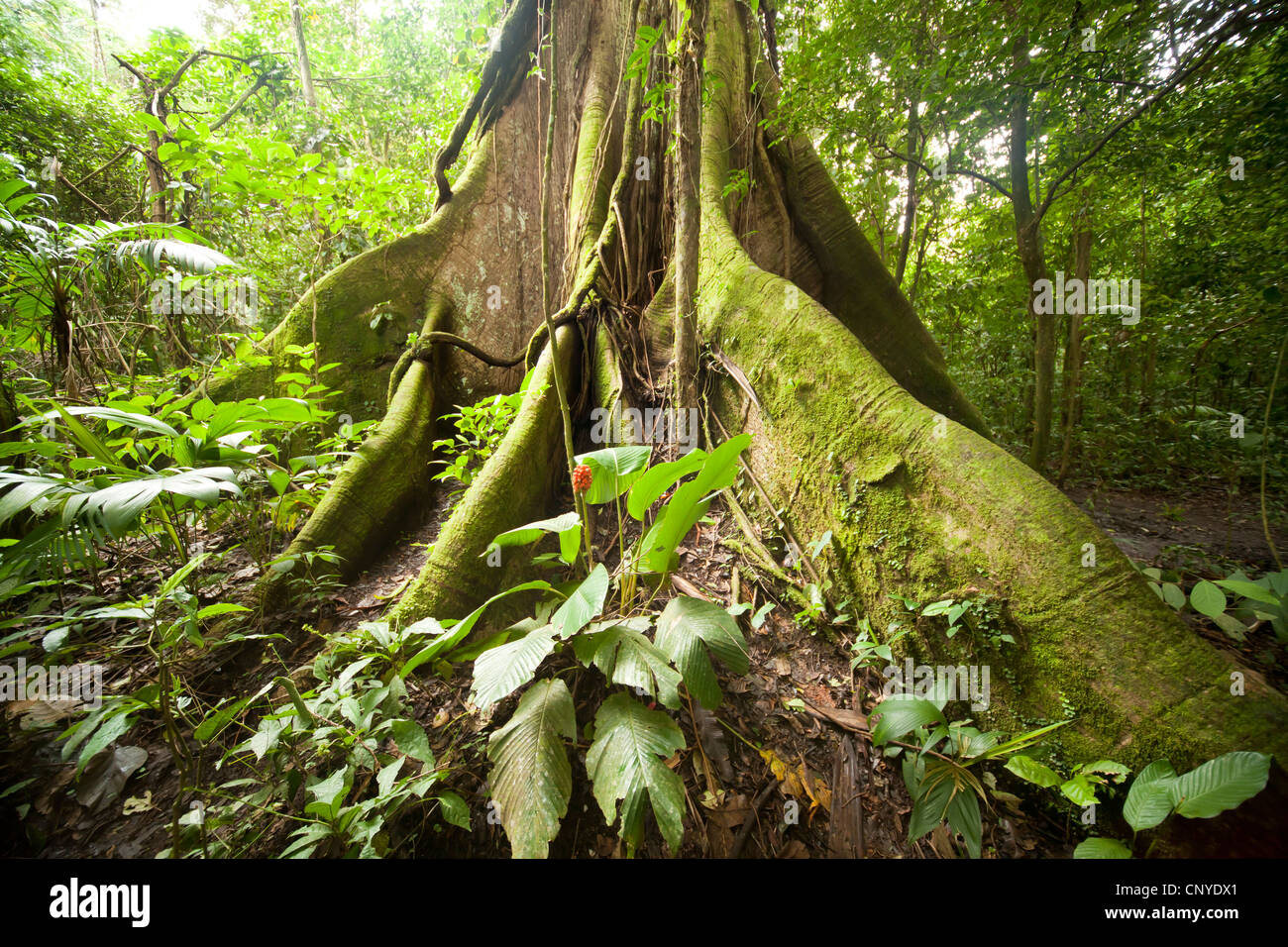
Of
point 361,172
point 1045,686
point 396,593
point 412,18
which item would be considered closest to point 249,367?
point 361,172

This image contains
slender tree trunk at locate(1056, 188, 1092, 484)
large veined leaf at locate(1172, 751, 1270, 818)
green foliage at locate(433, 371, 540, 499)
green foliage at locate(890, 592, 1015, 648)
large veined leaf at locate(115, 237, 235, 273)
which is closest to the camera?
large veined leaf at locate(1172, 751, 1270, 818)

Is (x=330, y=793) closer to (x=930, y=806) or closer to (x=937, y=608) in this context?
(x=930, y=806)

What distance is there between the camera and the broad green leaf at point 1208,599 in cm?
157

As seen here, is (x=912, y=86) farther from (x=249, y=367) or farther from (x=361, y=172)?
(x=249, y=367)

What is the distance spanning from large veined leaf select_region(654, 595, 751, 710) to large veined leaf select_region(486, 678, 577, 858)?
39 cm

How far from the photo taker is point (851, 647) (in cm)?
193

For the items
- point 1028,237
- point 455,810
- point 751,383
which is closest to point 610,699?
point 455,810

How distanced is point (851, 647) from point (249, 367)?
4070 millimetres

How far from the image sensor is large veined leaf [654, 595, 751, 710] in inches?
50.5

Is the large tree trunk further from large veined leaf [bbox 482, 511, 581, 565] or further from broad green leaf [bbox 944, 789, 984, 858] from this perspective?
large veined leaf [bbox 482, 511, 581, 565]

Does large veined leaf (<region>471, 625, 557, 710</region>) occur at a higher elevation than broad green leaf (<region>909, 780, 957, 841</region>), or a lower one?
higher

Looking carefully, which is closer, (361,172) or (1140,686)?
(1140,686)

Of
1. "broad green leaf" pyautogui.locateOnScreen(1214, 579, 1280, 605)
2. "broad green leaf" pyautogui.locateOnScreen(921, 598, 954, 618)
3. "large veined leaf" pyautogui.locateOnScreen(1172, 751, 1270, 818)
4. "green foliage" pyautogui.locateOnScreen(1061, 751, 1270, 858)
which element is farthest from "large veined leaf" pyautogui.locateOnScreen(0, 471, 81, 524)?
A: "broad green leaf" pyautogui.locateOnScreen(1214, 579, 1280, 605)

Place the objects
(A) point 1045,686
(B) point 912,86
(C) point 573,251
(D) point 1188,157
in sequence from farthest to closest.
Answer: (C) point 573,251
(B) point 912,86
(D) point 1188,157
(A) point 1045,686
